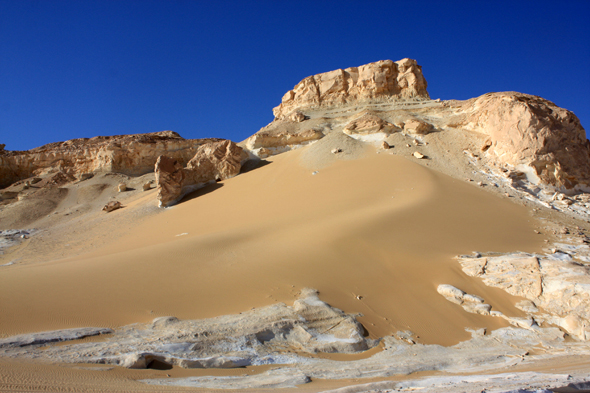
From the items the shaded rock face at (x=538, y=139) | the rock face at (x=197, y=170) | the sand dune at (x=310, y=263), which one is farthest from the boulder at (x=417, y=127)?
the rock face at (x=197, y=170)

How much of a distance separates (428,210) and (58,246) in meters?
15.0

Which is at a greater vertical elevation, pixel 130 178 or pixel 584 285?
pixel 130 178

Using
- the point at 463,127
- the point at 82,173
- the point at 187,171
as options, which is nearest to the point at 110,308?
the point at 187,171

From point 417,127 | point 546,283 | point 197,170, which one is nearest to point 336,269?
point 546,283

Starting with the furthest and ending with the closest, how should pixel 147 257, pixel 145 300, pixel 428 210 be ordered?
pixel 428 210 < pixel 147 257 < pixel 145 300

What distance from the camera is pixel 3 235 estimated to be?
17625 millimetres

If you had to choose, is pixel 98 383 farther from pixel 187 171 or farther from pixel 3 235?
pixel 3 235

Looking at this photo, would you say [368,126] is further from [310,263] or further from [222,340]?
[222,340]

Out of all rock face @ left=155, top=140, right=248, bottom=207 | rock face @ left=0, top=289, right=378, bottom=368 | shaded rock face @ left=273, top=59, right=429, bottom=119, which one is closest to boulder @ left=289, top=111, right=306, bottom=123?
shaded rock face @ left=273, top=59, right=429, bottom=119

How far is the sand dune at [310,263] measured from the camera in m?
5.88

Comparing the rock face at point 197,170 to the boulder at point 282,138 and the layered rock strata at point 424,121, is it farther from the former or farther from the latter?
the layered rock strata at point 424,121

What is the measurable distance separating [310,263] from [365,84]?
18.7 m

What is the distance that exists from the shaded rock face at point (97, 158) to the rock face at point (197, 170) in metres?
8.84

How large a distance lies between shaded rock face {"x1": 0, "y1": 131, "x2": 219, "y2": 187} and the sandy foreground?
1341cm
